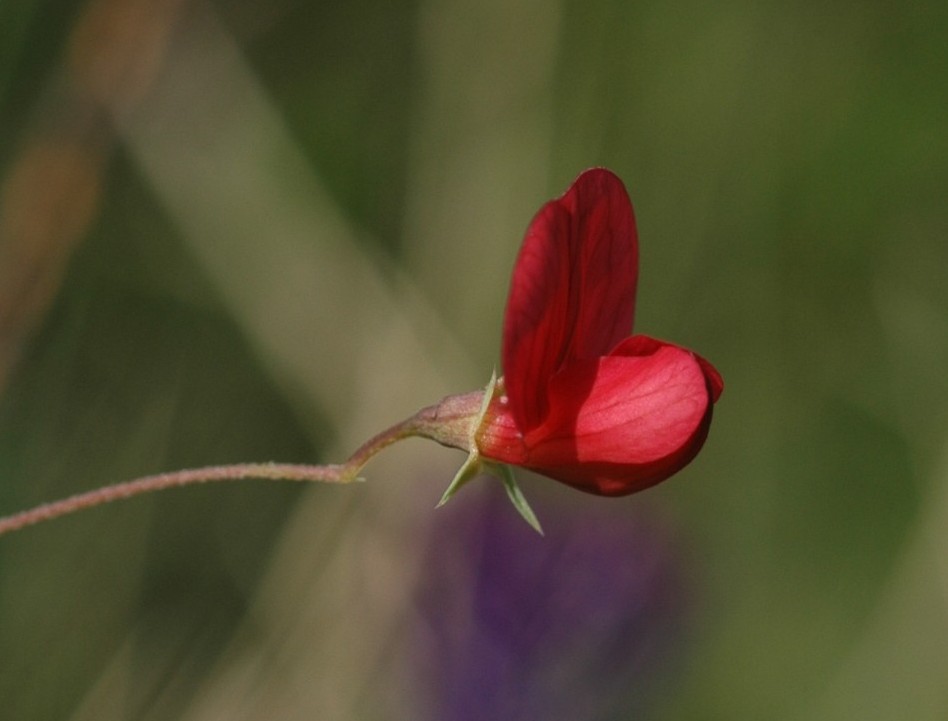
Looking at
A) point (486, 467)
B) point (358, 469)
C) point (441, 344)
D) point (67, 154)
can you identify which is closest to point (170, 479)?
point (358, 469)

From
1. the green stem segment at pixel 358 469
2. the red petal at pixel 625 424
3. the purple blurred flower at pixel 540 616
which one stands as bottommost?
the purple blurred flower at pixel 540 616

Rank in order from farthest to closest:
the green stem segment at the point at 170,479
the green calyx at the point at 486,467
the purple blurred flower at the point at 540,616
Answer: the purple blurred flower at the point at 540,616
the green calyx at the point at 486,467
the green stem segment at the point at 170,479

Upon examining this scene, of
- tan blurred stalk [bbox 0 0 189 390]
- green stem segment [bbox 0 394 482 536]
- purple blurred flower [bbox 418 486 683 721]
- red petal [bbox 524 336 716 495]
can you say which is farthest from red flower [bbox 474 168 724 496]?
tan blurred stalk [bbox 0 0 189 390]

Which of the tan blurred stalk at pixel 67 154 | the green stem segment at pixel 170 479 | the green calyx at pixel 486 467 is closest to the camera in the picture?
the green stem segment at pixel 170 479

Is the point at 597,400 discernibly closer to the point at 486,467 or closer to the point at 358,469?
the point at 486,467

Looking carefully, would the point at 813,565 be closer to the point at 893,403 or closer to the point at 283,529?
the point at 893,403

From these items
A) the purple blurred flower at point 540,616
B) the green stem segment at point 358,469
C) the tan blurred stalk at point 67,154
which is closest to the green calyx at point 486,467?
the green stem segment at point 358,469

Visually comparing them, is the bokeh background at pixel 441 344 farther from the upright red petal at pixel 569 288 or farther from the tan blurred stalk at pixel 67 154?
the upright red petal at pixel 569 288

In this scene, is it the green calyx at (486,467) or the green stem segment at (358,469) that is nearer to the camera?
the green stem segment at (358,469)
